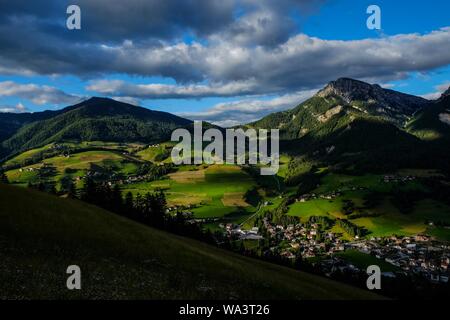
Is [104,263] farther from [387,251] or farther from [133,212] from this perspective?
[387,251]

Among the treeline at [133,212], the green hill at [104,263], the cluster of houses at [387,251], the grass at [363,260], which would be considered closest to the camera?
the green hill at [104,263]

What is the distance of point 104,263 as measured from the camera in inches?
1775

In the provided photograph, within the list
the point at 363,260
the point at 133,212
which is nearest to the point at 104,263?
the point at 133,212

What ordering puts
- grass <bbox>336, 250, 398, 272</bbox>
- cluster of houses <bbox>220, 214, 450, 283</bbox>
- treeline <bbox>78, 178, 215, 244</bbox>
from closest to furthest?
treeline <bbox>78, 178, 215, 244</bbox>, cluster of houses <bbox>220, 214, 450, 283</bbox>, grass <bbox>336, 250, 398, 272</bbox>

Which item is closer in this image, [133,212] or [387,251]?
[133,212]

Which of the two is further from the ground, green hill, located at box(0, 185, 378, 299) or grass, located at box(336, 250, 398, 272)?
green hill, located at box(0, 185, 378, 299)

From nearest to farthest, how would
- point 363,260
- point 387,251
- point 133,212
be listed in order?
point 133,212 → point 363,260 → point 387,251

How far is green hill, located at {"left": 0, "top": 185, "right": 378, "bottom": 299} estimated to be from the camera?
3700cm

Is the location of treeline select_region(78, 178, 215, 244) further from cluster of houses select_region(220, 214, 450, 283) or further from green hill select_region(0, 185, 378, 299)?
cluster of houses select_region(220, 214, 450, 283)

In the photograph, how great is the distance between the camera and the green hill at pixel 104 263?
121ft

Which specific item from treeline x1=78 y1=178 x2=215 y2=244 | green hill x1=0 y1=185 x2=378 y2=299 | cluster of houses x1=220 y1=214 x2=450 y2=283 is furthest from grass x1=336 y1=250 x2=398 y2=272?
green hill x1=0 y1=185 x2=378 y2=299

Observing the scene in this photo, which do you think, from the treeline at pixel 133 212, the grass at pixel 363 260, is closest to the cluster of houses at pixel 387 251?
the grass at pixel 363 260

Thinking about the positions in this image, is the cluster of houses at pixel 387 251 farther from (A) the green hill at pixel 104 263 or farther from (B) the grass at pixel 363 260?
(A) the green hill at pixel 104 263
